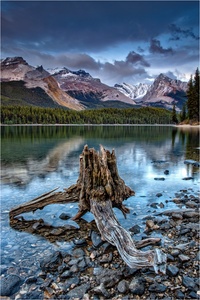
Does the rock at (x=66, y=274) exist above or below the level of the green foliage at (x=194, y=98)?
below

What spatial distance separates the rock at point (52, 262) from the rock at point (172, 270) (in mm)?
3592

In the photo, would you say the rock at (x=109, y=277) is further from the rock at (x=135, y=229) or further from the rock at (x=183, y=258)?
the rock at (x=135, y=229)

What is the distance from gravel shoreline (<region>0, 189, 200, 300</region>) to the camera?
704 cm

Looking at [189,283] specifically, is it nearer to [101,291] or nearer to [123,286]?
[123,286]

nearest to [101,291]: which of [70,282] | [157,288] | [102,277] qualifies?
[102,277]

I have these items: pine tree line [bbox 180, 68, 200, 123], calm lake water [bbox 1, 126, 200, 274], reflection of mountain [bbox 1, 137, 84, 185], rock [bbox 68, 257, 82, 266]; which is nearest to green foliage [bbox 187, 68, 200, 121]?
pine tree line [bbox 180, 68, 200, 123]

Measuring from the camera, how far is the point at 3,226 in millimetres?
11438

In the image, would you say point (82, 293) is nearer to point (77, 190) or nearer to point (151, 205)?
point (77, 190)

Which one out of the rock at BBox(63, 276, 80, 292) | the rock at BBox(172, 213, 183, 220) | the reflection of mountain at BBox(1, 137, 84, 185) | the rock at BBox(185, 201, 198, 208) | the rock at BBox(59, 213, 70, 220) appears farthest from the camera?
the reflection of mountain at BBox(1, 137, 84, 185)

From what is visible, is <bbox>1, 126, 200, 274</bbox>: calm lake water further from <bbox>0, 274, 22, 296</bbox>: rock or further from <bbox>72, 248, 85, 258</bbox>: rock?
<bbox>0, 274, 22, 296</bbox>: rock

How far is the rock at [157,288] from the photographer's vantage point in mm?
7072

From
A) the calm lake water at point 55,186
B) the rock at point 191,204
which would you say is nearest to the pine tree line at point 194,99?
the calm lake water at point 55,186

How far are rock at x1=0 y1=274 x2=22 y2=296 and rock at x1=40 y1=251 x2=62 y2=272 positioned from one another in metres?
0.88

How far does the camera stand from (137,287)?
7.13 m
